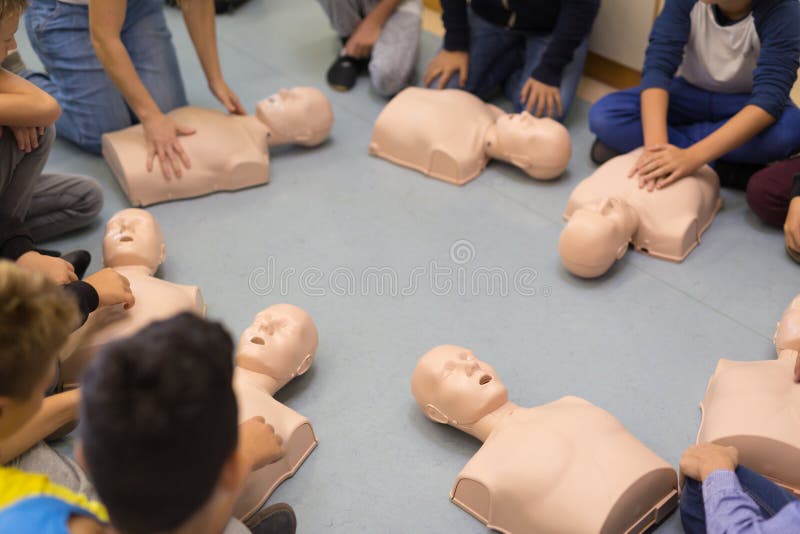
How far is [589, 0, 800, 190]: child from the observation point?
149 centimetres

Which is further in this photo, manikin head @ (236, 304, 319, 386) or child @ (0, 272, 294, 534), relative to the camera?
manikin head @ (236, 304, 319, 386)

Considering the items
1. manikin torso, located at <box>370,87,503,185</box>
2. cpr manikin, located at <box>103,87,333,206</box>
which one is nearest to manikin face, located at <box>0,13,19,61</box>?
cpr manikin, located at <box>103,87,333,206</box>

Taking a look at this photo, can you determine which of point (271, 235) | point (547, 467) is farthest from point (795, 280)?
point (271, 235)

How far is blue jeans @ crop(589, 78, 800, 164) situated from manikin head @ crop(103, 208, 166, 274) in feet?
3.33

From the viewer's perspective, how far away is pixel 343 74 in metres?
2.11

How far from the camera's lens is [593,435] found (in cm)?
103

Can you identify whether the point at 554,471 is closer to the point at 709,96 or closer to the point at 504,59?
the point at 709,96

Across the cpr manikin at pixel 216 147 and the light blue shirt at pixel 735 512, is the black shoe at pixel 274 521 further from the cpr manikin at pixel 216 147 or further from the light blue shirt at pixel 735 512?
the cpr manikin at pixel 216 147

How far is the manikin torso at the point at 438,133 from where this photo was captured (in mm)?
1714

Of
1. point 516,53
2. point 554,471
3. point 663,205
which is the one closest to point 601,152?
point 663,205

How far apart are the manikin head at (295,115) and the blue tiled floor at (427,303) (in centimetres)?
7

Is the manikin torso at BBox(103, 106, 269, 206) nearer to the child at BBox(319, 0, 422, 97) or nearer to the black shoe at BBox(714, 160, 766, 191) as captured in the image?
the child at BBox(319, 0, 422, 97)

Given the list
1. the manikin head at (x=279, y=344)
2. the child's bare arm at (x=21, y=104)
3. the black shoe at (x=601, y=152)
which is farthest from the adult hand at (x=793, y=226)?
the child's bare arm at (x=21, y=104)

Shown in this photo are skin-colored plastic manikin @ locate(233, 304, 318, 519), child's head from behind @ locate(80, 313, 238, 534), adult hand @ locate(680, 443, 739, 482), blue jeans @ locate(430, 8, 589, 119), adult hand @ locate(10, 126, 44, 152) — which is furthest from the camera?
blue jeans @ locate(430, 8, 589, 119)
